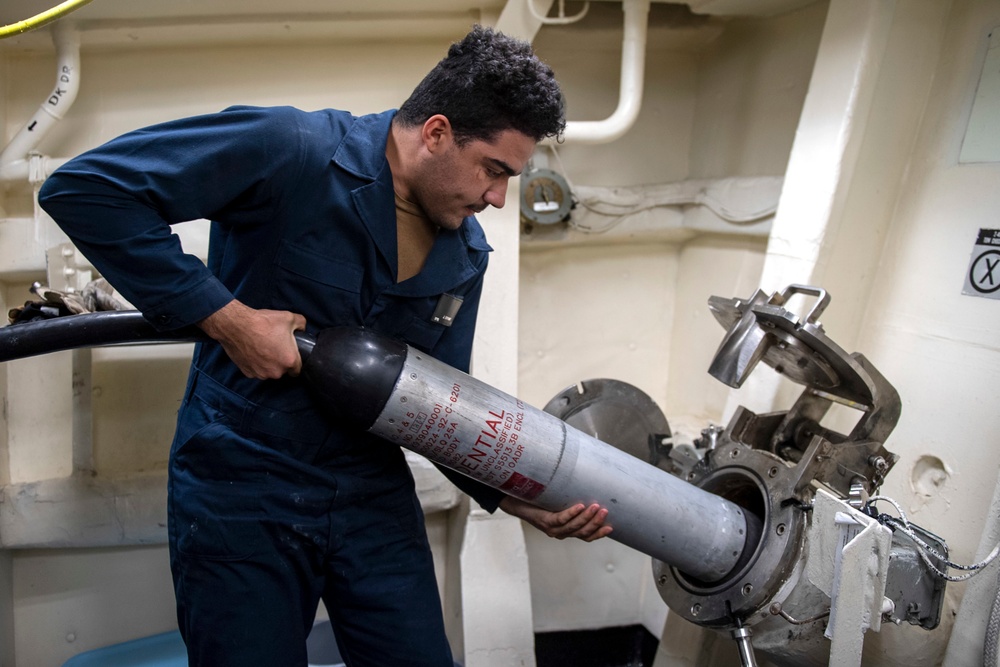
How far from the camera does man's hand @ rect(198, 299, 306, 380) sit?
3.08 ft

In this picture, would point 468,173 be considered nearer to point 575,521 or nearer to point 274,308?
point 274,308

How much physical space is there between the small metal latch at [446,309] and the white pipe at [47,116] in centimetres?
110

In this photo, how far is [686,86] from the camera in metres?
2.20

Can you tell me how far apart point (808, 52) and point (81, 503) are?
2149 mm

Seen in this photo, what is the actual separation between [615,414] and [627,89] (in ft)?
2.79

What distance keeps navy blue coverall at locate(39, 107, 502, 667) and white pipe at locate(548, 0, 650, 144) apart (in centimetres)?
67

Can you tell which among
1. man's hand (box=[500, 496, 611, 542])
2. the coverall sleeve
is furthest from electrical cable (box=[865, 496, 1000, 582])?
the coverall sleeve

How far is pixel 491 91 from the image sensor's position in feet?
3.13

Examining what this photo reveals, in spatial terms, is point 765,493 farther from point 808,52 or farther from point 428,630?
point 808,52

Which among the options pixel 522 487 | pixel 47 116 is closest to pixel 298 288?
pixel 522 487

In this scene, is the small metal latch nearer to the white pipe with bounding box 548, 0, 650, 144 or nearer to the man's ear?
the man's ear

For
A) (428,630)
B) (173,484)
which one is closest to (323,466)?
(173,484)

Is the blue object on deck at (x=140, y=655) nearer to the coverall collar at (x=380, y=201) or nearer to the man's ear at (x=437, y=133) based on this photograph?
the coverall collar at (x=380, y=201)

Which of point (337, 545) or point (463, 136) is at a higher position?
point (463, 136)
